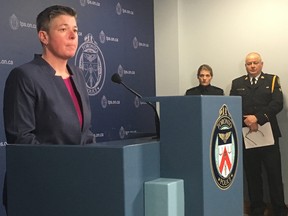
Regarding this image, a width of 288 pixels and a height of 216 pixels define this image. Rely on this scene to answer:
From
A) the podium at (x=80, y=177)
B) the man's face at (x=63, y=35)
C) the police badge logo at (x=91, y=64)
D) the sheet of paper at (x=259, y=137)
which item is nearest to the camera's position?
the podium at (x=80, y=177)

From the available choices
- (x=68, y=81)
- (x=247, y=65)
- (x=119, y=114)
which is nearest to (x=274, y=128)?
(x=247, y=65)

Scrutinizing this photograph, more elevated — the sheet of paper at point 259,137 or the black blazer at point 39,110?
the black blazer at point 39,110

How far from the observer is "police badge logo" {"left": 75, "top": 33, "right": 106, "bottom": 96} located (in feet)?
13.3

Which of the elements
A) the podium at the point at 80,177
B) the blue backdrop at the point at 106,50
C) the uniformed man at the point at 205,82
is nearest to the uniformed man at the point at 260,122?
the uniformed man at the point at 205,82

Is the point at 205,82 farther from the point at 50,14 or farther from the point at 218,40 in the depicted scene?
the point at 50,14

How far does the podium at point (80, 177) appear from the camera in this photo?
3.09 ft

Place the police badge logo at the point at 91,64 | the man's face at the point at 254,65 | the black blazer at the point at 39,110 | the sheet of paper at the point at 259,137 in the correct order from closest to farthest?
the black blazer at the point at 39,110 < the police badge logo at the point at 91,64 < the sheet of paper at the point at 259,137 < the man's face at the point at 254,65

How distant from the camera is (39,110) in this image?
1264mm

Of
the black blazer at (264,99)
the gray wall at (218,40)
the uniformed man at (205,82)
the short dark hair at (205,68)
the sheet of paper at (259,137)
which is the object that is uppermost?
the gray wall at (218,40)

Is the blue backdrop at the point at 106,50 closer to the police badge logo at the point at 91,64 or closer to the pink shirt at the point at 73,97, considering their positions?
the police badge logo at the point at 91,64

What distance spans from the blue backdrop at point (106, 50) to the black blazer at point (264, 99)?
3.28ft

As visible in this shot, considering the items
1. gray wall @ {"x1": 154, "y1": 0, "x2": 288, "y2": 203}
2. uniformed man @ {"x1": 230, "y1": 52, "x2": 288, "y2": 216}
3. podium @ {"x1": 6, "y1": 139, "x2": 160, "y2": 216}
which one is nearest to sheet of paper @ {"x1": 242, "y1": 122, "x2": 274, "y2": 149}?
uniformed man @ {"x1": 230, "y1": 52, "x2": 288, "y2": 216}

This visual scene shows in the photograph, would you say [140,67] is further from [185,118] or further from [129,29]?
[185,118]

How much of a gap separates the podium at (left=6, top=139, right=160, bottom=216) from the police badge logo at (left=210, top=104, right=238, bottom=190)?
5.4 inches
